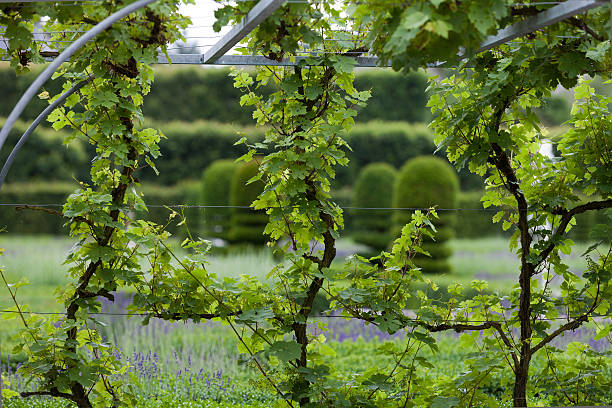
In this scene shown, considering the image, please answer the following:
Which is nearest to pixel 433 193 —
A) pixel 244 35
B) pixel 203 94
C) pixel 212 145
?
pixel 212 145

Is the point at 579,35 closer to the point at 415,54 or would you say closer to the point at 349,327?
the point at 415,54

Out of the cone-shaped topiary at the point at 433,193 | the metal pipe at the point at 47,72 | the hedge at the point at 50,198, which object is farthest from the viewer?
the cone-shaped topiary at the point at 433,193

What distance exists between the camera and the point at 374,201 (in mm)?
7691

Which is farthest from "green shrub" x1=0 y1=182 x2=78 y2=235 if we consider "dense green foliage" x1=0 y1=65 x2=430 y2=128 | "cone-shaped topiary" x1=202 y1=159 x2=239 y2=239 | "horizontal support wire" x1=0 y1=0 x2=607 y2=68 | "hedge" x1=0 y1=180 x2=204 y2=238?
"horizontal support wire" x1=0 y1=0 x2=607 y2=68

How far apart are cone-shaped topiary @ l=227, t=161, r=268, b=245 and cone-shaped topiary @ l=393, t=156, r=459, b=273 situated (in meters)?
1.47

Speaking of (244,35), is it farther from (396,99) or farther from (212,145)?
(396,99)

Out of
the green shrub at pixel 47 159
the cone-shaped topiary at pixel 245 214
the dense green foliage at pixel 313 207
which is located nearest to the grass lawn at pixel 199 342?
the cone-shaped topiary at pixel 245 214

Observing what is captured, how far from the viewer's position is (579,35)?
2.61 m

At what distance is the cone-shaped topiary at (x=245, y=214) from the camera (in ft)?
20.9

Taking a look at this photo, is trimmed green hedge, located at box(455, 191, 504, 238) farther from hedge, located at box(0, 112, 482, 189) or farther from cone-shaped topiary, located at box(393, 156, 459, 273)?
hedge, located at box(0, 112, 482, 189)

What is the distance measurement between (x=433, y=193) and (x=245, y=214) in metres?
2.08

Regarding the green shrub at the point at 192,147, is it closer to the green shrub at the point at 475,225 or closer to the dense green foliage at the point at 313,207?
the green shrub at the point at 475,225

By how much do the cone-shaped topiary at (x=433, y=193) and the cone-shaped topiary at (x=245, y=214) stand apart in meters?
1.47

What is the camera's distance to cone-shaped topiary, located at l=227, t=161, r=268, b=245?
6.36 meters
